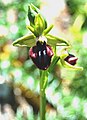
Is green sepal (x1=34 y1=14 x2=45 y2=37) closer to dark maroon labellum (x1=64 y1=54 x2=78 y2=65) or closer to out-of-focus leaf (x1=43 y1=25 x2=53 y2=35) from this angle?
out-of-focus leaf (x1=43 y1=25 x2=53 y2=35)

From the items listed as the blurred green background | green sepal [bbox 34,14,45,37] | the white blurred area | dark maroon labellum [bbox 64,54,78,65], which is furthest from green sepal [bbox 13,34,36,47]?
the white blurred area

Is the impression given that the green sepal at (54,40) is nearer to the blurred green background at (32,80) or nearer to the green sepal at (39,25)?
the green sepal at (39,25)

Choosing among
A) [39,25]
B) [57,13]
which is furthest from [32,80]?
[39,25]

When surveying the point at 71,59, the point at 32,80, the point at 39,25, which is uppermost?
the point at 39,25

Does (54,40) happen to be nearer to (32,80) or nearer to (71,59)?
(71,59)

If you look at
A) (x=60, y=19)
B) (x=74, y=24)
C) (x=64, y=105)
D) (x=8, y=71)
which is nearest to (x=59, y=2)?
Answer: (x=60, y=19)

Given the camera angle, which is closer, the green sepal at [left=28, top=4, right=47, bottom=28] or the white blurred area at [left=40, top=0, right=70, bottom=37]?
the green sepal at [left=28, top=4, right=47, bottom=28]

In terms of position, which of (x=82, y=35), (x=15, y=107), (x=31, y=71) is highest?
(x=82, y=35)

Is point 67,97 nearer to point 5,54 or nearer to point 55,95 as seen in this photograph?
point 55,95
